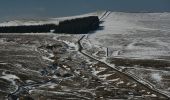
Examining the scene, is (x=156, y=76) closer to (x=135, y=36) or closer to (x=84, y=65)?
(x=84, y=65)

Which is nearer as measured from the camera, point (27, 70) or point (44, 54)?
point (27, 70)

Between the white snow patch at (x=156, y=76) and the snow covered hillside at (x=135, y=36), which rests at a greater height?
the snow covered hillside at (x=135, y=36)

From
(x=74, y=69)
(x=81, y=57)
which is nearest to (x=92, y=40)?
(x=81, y=57)

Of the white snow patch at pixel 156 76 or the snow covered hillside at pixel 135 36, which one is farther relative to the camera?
the snow covered hillside at pixel 135 36

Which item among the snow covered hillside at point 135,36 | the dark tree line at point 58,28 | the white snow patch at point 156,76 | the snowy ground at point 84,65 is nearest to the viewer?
the snowy ground at point 84,65

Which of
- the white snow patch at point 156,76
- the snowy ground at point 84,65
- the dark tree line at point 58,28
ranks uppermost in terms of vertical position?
the dark tree line at point 58,28

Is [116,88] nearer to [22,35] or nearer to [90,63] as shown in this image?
[90,63]

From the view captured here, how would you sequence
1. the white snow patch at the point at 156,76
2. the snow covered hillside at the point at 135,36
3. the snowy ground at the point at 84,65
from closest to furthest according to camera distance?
1. the snowy ground at the point at 84,65
2. the white snow patch at the point at 156,76
3. the snow covered hillside at the point at 135,36

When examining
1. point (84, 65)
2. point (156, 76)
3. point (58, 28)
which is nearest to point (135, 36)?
point (58, 28)

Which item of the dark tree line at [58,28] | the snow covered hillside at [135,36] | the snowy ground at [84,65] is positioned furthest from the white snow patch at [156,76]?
the dark tree line at [58,28]

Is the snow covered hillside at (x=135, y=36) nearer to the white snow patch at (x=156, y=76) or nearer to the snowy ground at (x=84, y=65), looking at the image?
the snowy ground at (x=84, y=65)

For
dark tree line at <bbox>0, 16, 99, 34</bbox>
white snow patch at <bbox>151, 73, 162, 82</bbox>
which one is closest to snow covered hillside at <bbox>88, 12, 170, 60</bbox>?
dark tree line at <bbox>0, 16, 99, 34</bbox>
